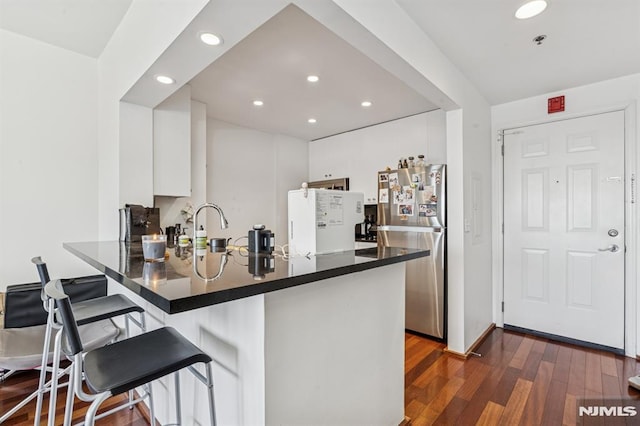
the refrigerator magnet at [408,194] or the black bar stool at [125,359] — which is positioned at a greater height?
the refrigerator magnet at [408,194]

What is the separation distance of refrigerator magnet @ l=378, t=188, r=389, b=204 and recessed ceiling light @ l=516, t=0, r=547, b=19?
183cm

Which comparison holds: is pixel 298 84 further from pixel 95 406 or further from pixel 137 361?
pixel 95 406

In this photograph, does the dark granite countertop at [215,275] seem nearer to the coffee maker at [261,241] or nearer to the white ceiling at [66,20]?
the coffee maker at [261,241]

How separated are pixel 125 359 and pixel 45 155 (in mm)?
2247

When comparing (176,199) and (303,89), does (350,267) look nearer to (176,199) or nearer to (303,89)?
(303,89)

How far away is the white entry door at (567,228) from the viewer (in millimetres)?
2697

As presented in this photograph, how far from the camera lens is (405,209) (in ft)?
10.4

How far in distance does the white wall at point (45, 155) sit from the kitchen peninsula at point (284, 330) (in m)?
1.32

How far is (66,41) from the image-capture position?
240 centimetres

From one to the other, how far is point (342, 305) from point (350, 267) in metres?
0.27

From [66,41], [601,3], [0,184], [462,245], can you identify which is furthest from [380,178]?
[0,184]

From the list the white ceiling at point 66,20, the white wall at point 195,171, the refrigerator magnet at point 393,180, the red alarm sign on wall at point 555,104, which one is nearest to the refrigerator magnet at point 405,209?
the refrigerator magnet at point 393,180

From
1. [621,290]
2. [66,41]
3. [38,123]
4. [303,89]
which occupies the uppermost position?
[66,41]

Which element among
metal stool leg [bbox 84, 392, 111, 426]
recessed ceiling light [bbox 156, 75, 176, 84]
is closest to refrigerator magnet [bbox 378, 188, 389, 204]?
recessed ceiling light [bbox 156, 75, 176, 84]
